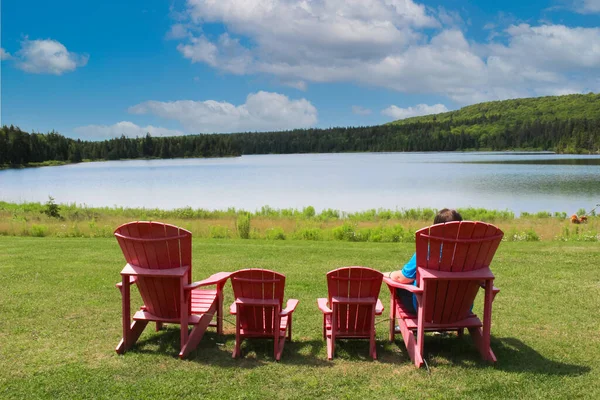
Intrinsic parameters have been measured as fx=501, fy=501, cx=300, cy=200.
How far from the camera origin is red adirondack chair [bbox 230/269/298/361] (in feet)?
15.9

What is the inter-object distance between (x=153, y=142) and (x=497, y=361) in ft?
530

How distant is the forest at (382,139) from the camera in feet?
401

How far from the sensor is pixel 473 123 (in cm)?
18875

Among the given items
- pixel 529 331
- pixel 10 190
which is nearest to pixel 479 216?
pixel 529 331

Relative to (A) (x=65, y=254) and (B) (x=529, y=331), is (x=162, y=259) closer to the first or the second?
(B) (x=529, y=331)

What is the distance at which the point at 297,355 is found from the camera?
5.15m

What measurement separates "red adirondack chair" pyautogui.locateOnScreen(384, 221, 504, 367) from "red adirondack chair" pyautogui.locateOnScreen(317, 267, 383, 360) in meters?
0.28

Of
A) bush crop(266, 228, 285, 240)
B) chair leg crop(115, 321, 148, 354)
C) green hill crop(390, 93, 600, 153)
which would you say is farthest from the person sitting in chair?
green hill crop(390, 93, 600, 153)

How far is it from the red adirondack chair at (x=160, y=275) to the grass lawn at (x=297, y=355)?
0.34m

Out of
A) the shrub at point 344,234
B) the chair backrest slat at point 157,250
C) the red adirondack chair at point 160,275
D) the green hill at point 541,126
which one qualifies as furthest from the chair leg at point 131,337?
the green hill at point 541,126

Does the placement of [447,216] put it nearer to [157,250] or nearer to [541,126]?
[157,250]

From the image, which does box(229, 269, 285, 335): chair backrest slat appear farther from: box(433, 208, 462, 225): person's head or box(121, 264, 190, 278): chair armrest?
box(433, 208, 462, 225): person's head

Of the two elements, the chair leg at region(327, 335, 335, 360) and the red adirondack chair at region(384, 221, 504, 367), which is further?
the chair leg at region(327, 335, 335, 360)

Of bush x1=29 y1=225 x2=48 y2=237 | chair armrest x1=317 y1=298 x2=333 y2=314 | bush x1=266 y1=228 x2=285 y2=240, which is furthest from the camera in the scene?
bush x1=29 y1=225 x2=48 y2=237
